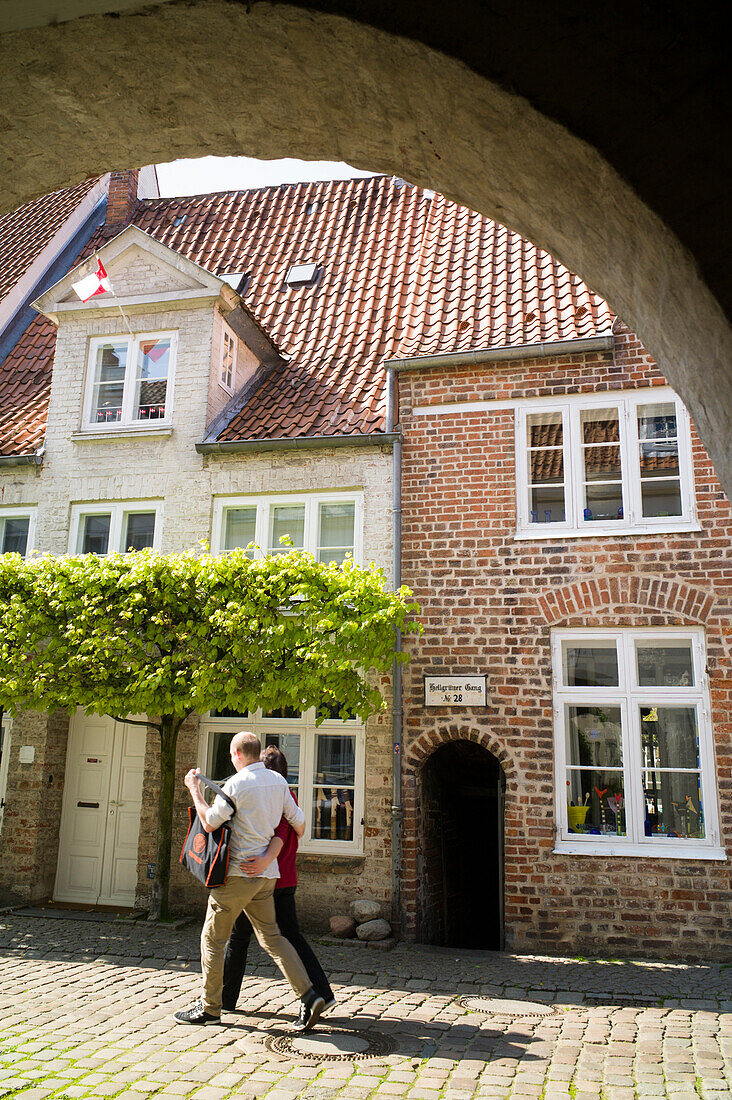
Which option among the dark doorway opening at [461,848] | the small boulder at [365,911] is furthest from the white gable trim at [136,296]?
the small boulder at [365,911]

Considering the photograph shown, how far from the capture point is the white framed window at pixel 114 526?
12.3 metres

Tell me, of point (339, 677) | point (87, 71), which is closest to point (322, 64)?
point (87, 71)

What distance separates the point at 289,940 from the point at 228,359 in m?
9.10

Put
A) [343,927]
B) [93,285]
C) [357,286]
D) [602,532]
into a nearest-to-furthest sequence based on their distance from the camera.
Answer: [343,927], [602,532], [93,285], [357,286]

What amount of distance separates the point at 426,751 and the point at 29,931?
4960 mm

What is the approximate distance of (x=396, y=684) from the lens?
10594mm

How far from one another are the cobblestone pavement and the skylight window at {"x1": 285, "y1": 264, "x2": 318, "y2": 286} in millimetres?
10504

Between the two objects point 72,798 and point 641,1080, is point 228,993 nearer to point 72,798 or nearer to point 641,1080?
point 641,1080

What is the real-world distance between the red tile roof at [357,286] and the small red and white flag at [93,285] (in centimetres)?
257

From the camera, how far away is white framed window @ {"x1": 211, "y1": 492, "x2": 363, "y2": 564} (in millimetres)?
11547

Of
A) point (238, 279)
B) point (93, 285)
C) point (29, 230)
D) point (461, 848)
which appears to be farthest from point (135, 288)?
point (461, 848)

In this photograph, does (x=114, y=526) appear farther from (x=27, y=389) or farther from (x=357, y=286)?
(x=357, y=286)

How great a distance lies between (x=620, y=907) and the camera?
9469 mm

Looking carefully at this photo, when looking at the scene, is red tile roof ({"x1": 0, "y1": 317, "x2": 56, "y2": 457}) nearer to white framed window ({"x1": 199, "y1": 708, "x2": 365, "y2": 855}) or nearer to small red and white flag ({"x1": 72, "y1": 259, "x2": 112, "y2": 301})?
small red and white flag ({"x1": 72, "y1": 259, "x2": 112, "y2": 301})
